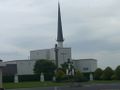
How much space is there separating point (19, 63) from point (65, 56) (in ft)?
56.3

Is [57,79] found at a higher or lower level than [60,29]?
lower

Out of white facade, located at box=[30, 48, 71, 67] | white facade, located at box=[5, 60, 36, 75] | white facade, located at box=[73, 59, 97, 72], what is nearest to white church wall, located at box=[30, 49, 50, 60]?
white facade, located at box=[30, 48, 71, 67]

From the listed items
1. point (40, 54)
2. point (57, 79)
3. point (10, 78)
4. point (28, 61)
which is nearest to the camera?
point (57, 79)

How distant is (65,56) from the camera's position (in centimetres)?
13950

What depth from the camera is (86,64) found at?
13650 cm

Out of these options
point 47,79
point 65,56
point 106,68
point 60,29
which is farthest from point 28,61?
point 106,68

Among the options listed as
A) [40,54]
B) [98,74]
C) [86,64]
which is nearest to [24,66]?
[40,54]

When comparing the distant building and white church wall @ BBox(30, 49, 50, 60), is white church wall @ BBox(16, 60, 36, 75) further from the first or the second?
white church wall @ BBox(30, 49, 50, 60)

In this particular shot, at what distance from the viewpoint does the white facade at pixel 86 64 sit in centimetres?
13412

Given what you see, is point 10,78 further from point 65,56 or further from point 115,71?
point 65,56

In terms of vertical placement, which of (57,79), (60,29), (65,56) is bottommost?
(57,79)

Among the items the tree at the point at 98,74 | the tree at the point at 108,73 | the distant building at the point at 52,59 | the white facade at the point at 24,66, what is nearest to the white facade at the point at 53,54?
the distant building at the point at 52,59

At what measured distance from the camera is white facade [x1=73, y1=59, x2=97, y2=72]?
5281 inches

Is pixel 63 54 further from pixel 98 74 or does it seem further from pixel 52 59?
pixel 98 74
